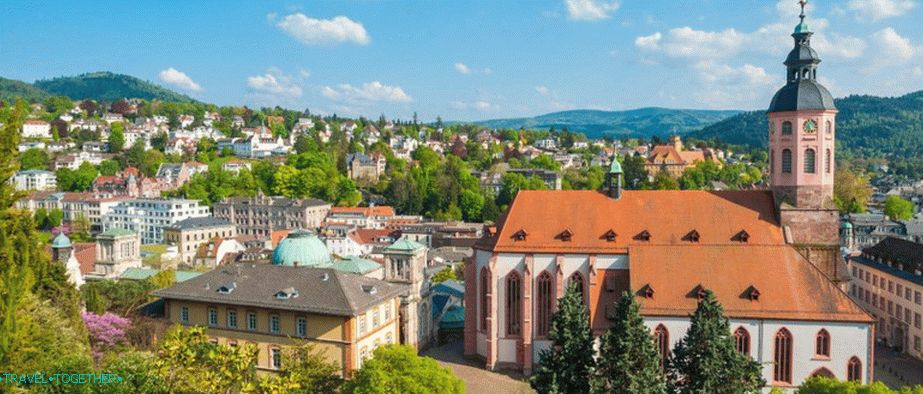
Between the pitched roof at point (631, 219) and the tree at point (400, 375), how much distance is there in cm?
1275

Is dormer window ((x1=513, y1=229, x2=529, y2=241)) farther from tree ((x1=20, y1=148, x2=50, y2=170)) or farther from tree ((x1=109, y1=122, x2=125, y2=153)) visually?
tree ((x1=109, y1=122, x2=125, y2=153))

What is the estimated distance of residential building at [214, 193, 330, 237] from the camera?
127562 millimetres

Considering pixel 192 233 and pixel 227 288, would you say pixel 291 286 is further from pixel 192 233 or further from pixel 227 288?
pixel 192 233

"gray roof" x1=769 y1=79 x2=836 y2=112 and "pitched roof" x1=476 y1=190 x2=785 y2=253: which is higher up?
"gray roof" x1=769 y1=79 x2=836 y2=112

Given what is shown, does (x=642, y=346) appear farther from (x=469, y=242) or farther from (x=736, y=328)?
(x=469, y=242)

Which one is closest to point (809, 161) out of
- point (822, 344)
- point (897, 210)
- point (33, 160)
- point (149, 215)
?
point (822, 344)

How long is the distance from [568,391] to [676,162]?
161m

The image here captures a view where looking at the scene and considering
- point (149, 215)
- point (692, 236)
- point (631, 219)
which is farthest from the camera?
point (149, 215)

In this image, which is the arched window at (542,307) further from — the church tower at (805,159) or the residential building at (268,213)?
the residential building at (268,213)

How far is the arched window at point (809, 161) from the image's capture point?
4328cm

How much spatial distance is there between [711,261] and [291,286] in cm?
2433

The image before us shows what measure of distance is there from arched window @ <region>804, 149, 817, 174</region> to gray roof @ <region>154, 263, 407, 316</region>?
26096 mm

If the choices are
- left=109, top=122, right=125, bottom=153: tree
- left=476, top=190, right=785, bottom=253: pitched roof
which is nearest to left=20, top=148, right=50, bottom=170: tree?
left=109, top=122, right=125, bottom=153: tree

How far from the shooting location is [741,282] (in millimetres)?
39594
